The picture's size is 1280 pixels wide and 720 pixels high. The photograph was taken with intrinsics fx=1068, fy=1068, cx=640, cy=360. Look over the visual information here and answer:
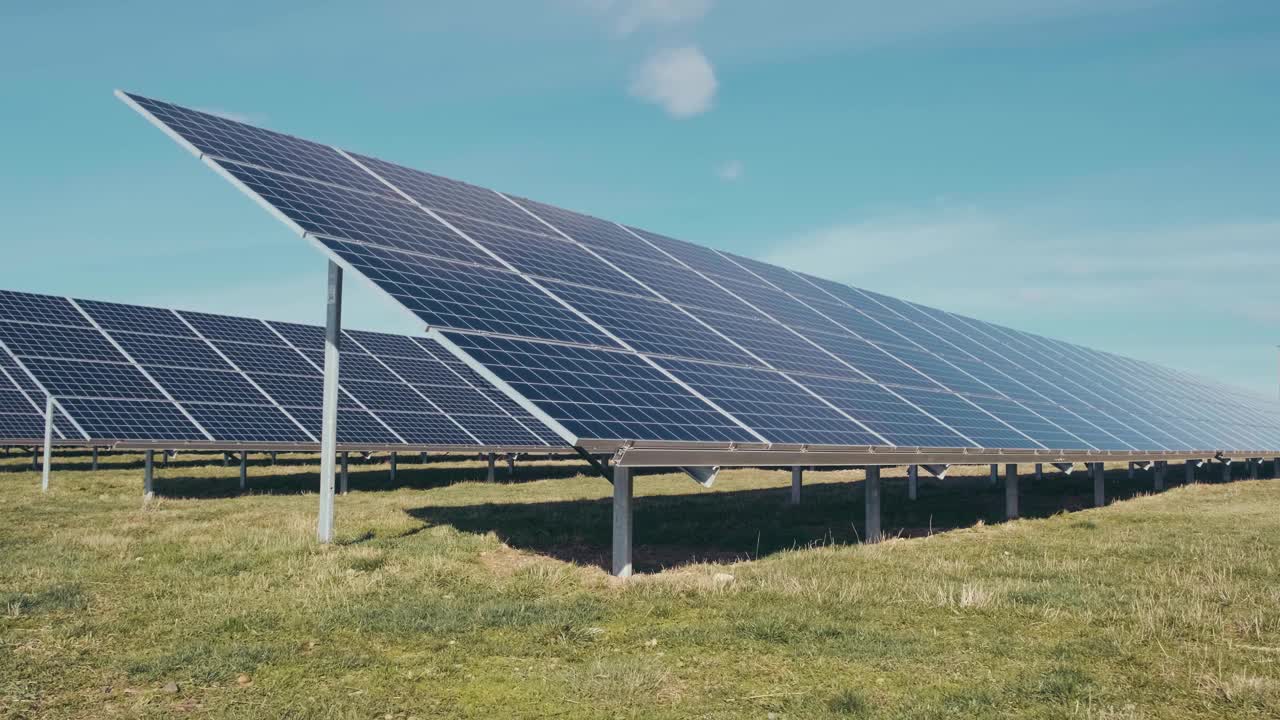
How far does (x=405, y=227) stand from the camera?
20.6 meters

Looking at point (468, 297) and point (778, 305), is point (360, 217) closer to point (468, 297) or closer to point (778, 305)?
point (468, 297)

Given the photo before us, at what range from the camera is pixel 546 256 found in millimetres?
23188

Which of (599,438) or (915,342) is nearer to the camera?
(599,438)

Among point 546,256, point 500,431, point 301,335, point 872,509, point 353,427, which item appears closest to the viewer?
point 546,256

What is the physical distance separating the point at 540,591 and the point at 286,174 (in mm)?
9527

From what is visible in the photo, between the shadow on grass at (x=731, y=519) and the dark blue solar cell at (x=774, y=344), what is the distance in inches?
149

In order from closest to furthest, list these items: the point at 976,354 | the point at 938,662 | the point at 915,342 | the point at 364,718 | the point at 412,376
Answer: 1. the point at 364,718
2. the point at 938,662
3. the point at 915,342
4. the point at 976,354
5. the point at 412,376

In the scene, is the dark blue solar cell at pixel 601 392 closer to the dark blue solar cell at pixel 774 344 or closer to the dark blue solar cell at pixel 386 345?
the dark blue solar cell at pixel 774 344

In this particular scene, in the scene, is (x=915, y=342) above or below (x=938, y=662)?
above

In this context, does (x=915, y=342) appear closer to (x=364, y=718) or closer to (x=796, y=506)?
(x=796, y=506)

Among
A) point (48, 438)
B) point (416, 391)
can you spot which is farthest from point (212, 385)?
point (416, 391)

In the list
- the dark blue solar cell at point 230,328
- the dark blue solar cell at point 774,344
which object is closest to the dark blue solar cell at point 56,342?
the dark blue solar cell at point 230,328

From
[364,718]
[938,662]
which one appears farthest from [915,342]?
[364,718]

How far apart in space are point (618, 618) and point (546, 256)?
1104cm
